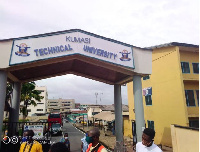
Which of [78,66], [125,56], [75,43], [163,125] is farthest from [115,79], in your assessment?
[163,125]

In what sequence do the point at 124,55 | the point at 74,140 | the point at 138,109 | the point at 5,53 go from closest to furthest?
the point at 5,53 < the point at 138,109 < the point at 124,55 < the point at 74,140

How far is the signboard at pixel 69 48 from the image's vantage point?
9.45 m

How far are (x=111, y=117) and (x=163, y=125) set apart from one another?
661cm

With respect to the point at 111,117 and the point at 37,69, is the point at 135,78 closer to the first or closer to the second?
the point at 37,69

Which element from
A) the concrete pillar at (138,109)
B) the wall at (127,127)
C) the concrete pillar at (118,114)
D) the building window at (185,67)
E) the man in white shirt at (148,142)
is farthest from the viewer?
the wall at (127,127)

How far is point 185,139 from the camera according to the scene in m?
9.89

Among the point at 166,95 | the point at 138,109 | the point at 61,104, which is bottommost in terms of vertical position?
the point at 61,104

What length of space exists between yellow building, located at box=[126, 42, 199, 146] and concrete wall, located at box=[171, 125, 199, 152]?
18.1 ft

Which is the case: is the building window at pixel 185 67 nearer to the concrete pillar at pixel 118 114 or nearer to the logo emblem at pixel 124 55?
the concrete pillar at pixel 118 114

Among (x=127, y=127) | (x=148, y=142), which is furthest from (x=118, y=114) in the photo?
(x=148, y=142)

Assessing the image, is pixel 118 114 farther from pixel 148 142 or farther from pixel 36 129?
pixel 148 142

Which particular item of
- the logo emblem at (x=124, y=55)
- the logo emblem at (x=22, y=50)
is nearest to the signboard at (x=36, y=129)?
the logo emblem at (x=22, y=50)

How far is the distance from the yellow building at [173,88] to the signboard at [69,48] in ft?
26.6

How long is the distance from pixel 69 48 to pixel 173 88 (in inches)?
461
